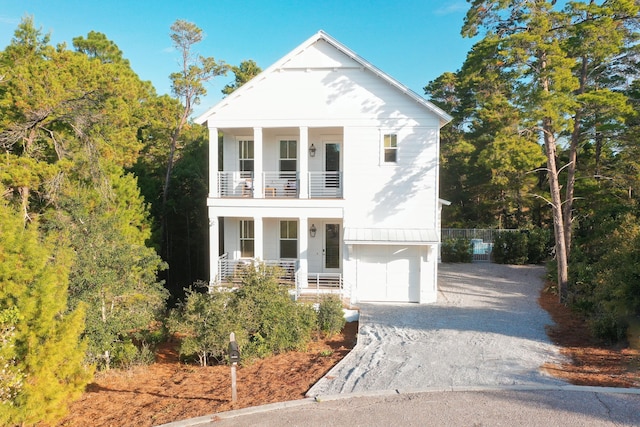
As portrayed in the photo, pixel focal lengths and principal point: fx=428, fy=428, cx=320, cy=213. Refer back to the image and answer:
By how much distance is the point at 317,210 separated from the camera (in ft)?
51.3

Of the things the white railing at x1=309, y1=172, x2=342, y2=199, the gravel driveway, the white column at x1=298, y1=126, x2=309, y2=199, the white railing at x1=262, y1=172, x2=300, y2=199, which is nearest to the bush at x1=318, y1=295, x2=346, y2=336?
the gravel driveway

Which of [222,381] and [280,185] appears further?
[280,185]

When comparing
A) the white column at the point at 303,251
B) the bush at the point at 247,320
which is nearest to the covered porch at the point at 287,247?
the white column at the point at 303,251

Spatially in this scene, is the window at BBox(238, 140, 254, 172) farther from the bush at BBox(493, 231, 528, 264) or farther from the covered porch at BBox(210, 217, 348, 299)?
the bush at BBox(493, 231, 528, 264)

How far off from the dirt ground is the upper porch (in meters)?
6.72

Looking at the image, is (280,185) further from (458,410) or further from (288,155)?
(458,410)

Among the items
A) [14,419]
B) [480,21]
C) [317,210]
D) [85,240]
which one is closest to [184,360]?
[85,240]

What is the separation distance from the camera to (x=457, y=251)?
25406 mm

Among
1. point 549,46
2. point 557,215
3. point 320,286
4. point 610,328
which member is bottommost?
point 610,328

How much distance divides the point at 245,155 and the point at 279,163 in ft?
4.84

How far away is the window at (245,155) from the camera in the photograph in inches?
690

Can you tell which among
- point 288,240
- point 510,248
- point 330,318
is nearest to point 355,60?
point 288,240

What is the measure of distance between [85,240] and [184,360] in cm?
402

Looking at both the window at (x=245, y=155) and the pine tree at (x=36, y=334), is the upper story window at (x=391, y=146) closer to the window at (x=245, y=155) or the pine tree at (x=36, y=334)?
the window at (x=245, y=155)
